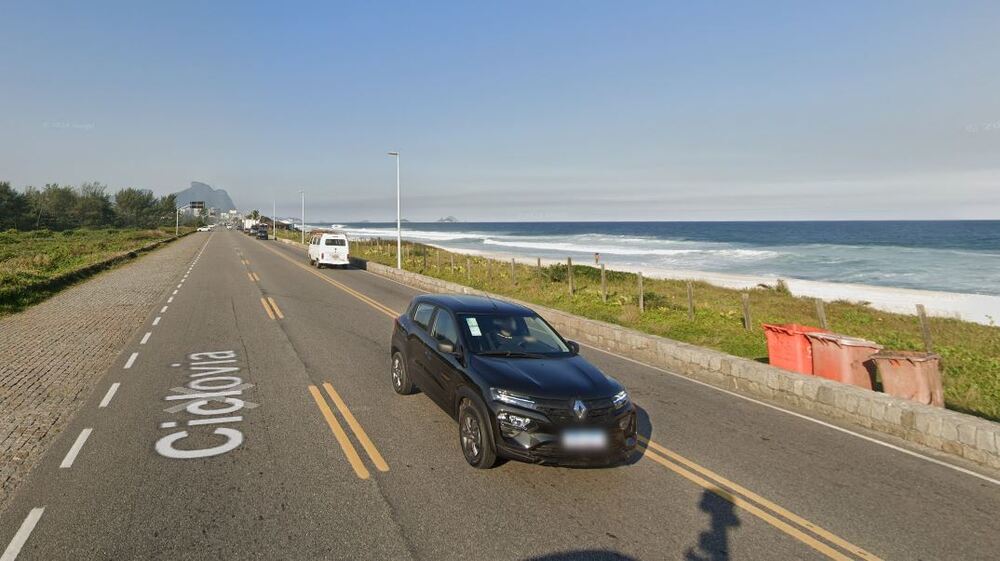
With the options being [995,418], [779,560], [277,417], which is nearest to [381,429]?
[277,417]

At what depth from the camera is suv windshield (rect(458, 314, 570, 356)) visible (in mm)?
6535

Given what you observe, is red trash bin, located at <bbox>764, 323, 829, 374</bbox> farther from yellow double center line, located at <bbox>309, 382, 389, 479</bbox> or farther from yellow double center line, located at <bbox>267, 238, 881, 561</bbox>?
yellow double center line, located at <bbox>309, 382, 389, 479</bbox>

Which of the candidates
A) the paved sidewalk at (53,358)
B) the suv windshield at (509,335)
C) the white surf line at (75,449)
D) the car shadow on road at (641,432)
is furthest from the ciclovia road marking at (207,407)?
the car shadow on road at (641,432)

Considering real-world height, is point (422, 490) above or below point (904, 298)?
above

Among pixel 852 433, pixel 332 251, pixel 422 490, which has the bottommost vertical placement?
pixel 852 433

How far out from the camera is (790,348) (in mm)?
9789

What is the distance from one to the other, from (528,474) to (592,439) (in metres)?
0.84

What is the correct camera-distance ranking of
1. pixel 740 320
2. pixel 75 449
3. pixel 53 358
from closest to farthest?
pixel 75 449, pixel 53 358, pixel 740 320

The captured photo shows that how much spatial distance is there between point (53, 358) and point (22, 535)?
7.66m

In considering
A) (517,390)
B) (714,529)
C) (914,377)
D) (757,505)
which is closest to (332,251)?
(517,390)

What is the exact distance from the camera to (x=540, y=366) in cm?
607

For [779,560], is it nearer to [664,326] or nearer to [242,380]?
[242,380]

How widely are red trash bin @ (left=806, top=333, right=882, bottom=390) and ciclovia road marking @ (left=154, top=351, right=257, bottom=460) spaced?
8.82m

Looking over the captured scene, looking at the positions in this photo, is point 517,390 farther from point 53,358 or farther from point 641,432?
point 53,358
